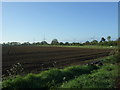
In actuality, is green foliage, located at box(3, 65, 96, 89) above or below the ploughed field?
above

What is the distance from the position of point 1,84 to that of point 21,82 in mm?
846

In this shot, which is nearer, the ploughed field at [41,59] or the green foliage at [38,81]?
the green foliage at [38,81]

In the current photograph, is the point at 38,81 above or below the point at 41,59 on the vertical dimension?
above

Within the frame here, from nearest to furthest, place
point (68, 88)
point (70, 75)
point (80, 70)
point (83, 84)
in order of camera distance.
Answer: point (68, 88) → point (83, 84) → point (70, 75) → point (80, 70)

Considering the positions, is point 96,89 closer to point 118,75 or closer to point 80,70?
point 118,75

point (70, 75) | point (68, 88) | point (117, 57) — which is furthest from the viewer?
point (117, 57)

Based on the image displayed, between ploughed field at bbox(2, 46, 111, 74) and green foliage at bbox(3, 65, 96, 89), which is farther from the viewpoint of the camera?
ploughed field at bbox(2, 46, 111, 74)

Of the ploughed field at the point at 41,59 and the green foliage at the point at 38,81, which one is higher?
the green foliage at the point at 38,81

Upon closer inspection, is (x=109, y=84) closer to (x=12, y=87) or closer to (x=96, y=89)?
(x=96, y=89)

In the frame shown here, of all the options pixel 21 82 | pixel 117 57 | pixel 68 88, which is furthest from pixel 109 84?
Answer: pixel 117 57

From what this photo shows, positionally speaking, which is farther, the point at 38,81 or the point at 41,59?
the point at 41,59

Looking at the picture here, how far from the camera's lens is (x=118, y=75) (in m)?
11.7

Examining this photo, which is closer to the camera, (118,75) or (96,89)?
(96,89)

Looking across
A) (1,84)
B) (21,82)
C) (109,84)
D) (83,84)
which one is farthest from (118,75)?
(1,84)
